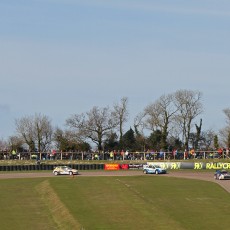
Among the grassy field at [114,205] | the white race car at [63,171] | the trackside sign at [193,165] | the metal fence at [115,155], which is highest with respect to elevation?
the metal fence at [115,155]

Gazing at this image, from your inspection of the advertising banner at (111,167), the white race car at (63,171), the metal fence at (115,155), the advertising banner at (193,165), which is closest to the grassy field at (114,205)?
the white race car at (63,171)

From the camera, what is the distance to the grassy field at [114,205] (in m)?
40.0

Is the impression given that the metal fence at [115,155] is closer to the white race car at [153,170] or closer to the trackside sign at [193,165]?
the trackside sign at [193,165]

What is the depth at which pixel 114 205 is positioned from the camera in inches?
1896

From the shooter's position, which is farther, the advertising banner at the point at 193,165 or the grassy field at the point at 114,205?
the advertising banner at the point at 193,165

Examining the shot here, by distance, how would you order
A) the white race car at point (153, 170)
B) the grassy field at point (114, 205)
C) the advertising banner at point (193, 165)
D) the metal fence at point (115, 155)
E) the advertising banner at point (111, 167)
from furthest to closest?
the metal fence at point (115, 155), the advertising banner at point (111, 167), the advertising banner at point (193, 165), the white race car at point (153, 170), the grassy field at point (114, 205)

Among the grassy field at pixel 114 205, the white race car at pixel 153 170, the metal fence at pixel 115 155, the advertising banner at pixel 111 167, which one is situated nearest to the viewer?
the grassy field at pixel 114 205

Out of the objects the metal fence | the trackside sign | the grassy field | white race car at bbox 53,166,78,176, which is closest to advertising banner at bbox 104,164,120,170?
the metal fence

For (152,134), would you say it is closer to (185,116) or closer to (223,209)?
(185,116)

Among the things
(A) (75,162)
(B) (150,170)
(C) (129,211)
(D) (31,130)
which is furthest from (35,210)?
(D) (31,130)

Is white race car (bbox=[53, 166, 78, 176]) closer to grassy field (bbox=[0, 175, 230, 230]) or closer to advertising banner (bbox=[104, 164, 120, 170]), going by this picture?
advertising banner (bbox=[104, 164, 120, 170])

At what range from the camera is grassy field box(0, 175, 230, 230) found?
4000 centimetres

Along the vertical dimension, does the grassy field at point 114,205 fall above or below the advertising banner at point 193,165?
below

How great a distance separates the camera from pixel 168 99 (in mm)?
122688
